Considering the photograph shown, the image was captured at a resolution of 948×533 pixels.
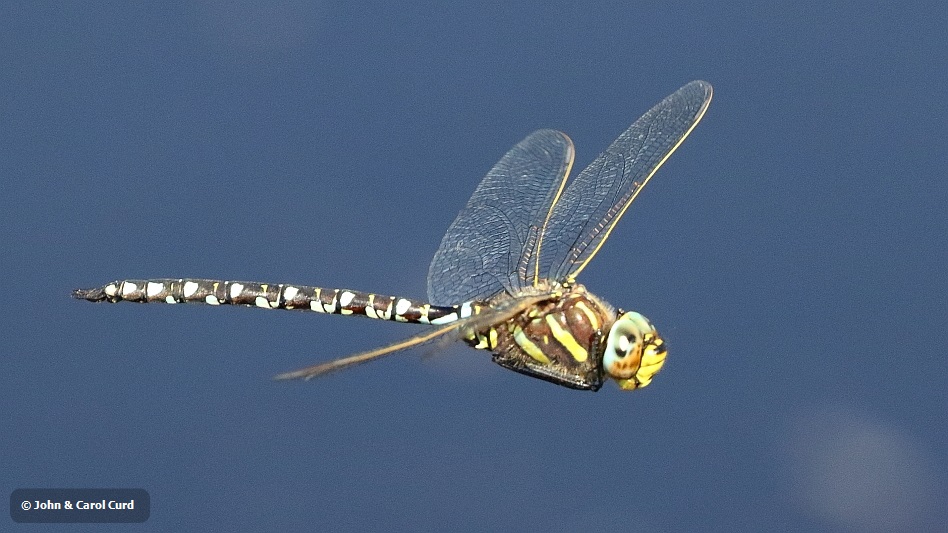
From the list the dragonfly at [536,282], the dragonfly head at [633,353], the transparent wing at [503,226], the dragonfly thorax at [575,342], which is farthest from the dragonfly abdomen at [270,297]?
the dragonfly head at [633,353]

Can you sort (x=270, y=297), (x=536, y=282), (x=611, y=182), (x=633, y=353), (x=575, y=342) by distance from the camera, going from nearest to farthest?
(x=633, y=353) < (x=575, y=342) < (x=536, y=282) < (x=611, y=182) < (x=270, y=297)

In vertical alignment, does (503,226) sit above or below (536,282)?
above

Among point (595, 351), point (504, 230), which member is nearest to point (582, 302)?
point (595, 351)

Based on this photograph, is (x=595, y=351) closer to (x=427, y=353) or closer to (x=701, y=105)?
(x=427, y=353)

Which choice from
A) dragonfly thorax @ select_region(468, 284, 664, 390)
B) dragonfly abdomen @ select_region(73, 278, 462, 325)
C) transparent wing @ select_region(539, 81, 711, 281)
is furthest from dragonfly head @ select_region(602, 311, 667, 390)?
dragonfly abdomen @ select_region(73, 278, 462, 325)

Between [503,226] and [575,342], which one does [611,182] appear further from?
[575,342]

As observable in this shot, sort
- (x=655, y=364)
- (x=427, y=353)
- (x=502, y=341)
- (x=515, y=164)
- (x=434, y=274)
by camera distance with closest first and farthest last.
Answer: (x=427, y=353) → (x=655, y=364) → (x=502, y=341) → (x=434, y=274) → (x=515, y=164)

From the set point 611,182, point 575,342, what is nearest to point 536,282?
point 575,342

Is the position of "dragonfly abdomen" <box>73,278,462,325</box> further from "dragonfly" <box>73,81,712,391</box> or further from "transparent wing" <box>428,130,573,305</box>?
"transparent wing" <box>428,130,573,305</box>
